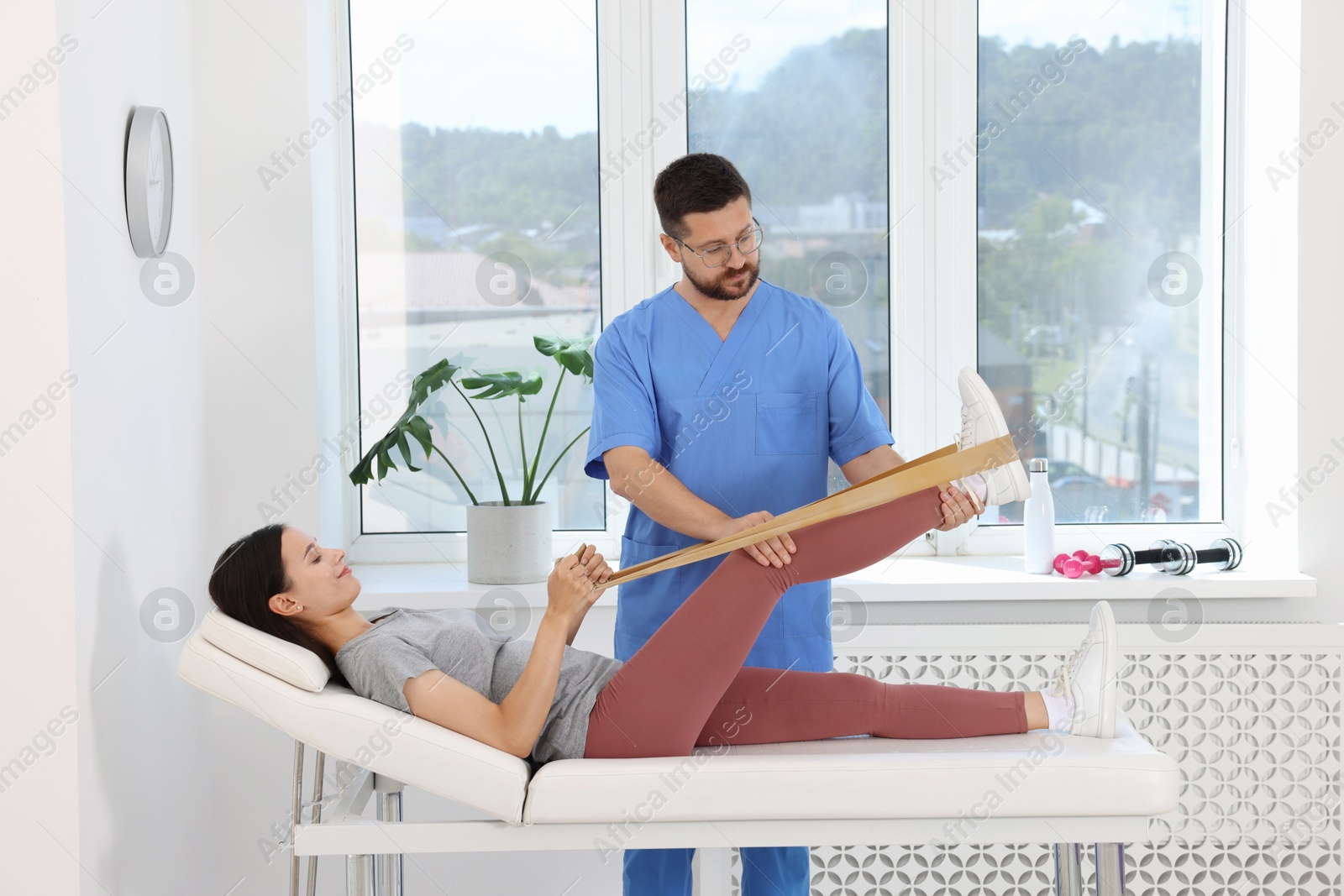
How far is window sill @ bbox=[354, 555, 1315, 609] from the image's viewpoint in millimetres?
2230

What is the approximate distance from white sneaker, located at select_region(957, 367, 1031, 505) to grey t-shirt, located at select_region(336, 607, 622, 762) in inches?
24.7

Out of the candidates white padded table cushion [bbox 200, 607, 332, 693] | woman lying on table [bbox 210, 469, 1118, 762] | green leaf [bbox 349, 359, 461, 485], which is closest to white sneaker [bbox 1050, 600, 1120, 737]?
woman lying on table [bbox 210, 469, 1118, 762]

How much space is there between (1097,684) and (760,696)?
0.48 meters

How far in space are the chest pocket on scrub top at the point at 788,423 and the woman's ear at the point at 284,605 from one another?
0.79 meters

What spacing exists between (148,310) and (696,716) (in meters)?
1.20

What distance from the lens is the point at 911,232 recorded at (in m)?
2.53

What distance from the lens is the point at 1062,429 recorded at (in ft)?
8.48

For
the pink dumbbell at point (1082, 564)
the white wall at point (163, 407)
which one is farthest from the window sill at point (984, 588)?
the white wall at point (163, 407)

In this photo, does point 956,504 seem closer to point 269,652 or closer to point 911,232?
point 269,652

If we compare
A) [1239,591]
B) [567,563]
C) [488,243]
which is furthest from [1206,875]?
[488,243]

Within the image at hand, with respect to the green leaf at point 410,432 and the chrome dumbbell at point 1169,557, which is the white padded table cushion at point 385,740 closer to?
the green leaf at point 410,432

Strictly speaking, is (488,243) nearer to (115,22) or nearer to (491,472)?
(491,472)

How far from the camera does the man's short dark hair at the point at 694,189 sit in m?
1.73

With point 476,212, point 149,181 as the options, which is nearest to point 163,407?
point 149,181
